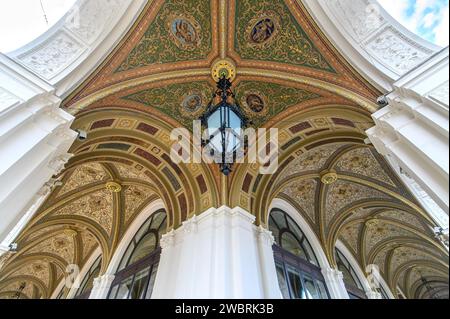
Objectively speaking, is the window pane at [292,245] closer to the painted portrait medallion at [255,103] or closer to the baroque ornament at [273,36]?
the painted portrait medallion at [255,103]

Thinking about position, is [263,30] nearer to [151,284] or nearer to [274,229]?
[274,229]

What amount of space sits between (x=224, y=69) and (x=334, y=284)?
6.55 metres

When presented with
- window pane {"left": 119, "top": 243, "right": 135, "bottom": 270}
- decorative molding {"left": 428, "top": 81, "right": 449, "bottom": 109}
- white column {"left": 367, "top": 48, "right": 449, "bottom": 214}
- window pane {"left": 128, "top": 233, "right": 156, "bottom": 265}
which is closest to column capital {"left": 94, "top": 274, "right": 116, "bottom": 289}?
window pane {"left": 119, "top": 243, "right": 135, "bottom": 270}

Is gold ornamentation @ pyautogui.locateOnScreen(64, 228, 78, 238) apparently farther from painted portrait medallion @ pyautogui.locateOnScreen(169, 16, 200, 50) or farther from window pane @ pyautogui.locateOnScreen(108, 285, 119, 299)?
painted portrait medallion @ pyautogui.locateOnScreen(169, 16, 200, 50)

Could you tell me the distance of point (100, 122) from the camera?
6.08 metres

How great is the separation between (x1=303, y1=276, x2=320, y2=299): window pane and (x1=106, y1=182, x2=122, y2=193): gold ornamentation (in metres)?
6.12

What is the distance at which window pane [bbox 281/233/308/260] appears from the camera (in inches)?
329

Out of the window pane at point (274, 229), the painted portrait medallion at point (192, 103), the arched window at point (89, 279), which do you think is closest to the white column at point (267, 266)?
the window pane at point (274, 229)

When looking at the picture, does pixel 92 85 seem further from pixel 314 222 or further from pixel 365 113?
pixel 314 222

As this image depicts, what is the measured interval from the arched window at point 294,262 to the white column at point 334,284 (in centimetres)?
→ 13

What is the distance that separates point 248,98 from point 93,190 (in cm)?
591

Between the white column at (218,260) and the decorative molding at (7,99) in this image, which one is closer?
the decorative molding at (7,99)

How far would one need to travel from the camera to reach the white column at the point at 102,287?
8180mm
